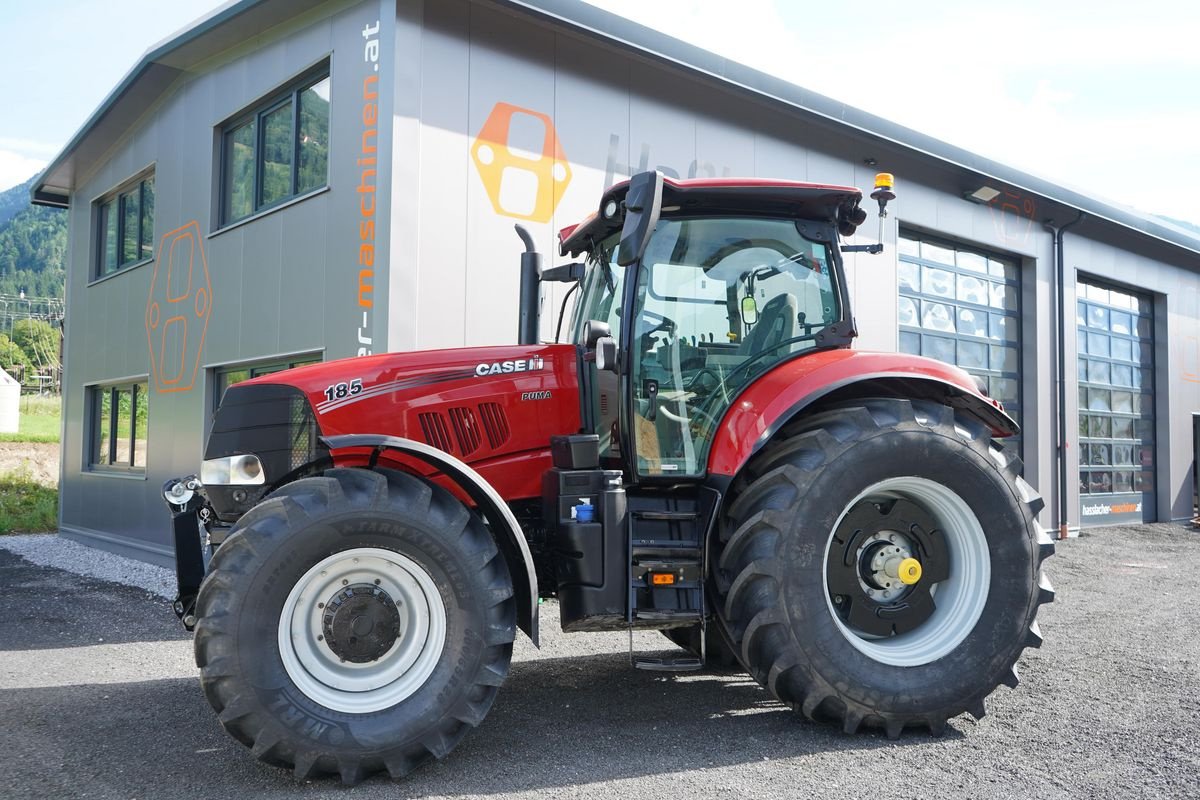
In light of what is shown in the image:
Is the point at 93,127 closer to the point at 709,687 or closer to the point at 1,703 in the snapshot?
the point at 1,703

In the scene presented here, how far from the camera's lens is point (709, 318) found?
14.2 feet

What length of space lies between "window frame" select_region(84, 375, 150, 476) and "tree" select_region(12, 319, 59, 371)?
3494 inches

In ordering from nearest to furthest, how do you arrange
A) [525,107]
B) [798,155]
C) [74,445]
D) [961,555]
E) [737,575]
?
[737,575], [961,555], [525,107], [798,155], [74,445]

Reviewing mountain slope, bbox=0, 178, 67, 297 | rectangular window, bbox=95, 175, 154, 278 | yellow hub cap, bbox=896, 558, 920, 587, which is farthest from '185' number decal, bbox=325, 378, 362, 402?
mountain slope, bbox=0, 178, 67, 297

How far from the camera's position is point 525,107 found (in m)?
7.94

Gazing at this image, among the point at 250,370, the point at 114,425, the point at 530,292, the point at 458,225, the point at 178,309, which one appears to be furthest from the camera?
the point at 114,425

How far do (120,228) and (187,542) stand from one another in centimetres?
1052

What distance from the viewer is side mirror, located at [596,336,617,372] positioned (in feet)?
13.2

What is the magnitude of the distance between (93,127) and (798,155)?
9.12m

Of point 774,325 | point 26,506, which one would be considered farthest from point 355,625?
point 26,506

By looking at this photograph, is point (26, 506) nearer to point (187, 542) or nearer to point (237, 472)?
point (187, 542)

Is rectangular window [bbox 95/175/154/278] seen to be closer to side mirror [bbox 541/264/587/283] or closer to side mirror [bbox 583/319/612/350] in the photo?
side mirror [bbox 541/264/587/283]

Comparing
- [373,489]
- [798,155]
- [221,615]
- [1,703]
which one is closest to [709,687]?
[373,489]

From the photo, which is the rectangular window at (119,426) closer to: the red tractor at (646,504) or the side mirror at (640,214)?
the red tractor at (646,504)
